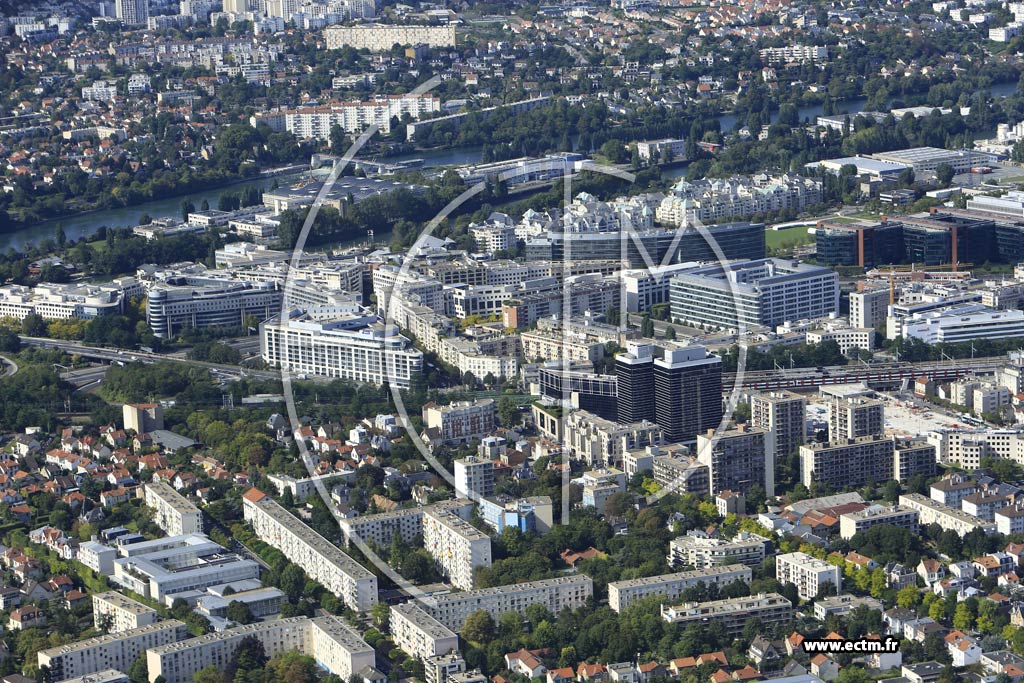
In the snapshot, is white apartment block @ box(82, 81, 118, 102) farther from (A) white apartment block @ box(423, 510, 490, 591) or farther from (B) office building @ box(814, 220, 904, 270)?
(A) white apartment block @ box(423, 510, 490, 591)

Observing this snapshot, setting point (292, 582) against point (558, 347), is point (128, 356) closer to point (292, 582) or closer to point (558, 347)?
point (558, 347)

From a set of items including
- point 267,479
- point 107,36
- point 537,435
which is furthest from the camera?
point 107,36

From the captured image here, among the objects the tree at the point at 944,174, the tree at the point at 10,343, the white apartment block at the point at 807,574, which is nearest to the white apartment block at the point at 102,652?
the white apartment block at the point at 807,574

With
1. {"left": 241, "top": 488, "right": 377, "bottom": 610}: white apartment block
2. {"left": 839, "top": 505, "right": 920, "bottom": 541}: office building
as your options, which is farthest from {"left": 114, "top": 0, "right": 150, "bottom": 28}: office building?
{"left": 839, "top": 505, "right": 920, "bottom": 541}: office building

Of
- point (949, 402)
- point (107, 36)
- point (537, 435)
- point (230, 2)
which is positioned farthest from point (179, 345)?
point (230, 2)

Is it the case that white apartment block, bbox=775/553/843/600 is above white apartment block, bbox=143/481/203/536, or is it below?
below

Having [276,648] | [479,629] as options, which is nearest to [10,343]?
[276,648]

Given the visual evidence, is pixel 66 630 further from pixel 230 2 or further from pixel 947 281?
pixel 230 2
